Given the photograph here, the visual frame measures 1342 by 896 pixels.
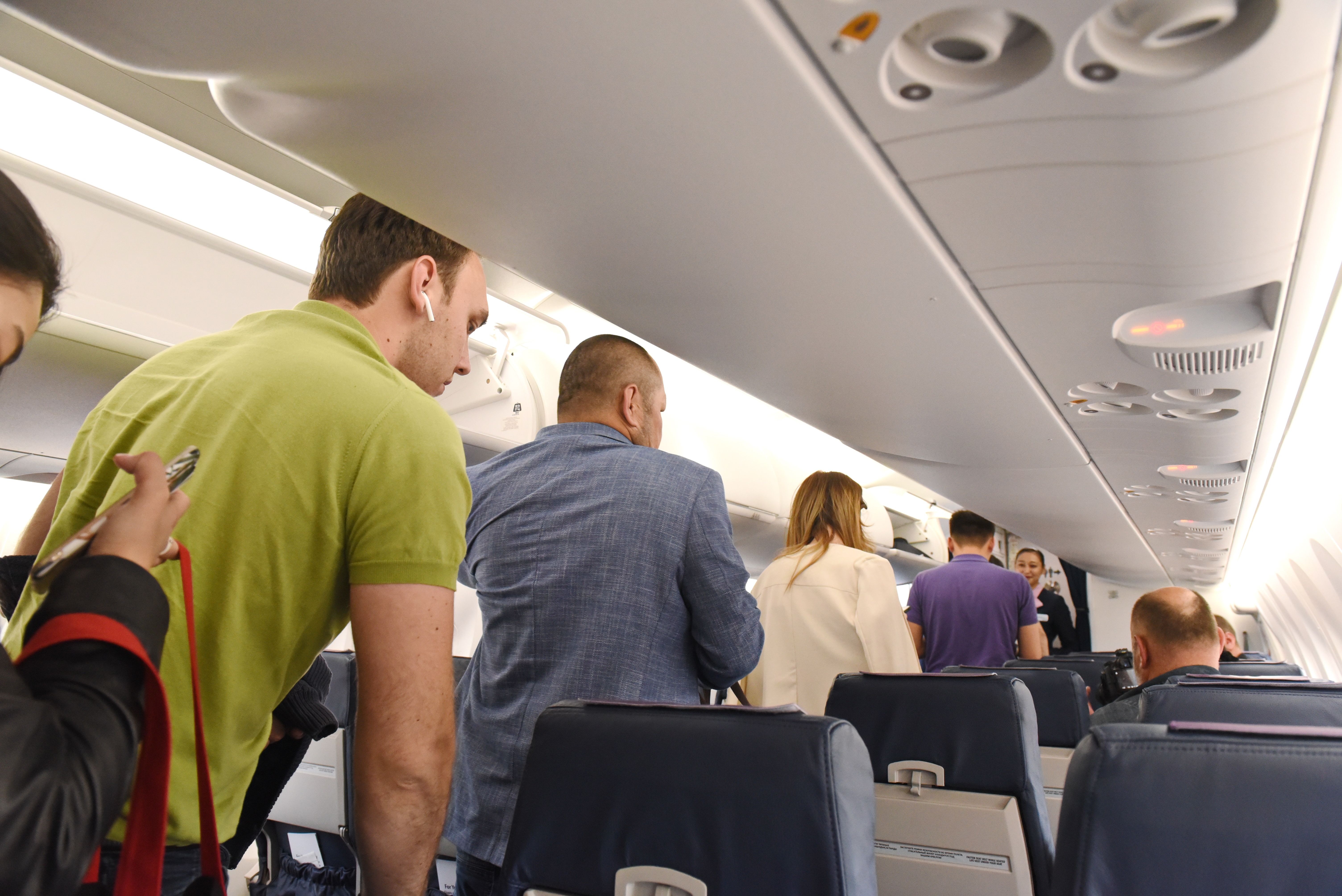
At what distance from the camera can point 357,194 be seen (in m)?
1.69

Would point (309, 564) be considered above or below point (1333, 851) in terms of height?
above

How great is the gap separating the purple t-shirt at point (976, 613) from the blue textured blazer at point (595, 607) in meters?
3.41

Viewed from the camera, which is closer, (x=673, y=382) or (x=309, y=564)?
(x=309, y=564)

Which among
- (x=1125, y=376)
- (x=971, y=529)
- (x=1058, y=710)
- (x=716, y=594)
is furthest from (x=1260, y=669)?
(x=716, y=594)

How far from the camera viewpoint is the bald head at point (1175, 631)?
4.20 metres

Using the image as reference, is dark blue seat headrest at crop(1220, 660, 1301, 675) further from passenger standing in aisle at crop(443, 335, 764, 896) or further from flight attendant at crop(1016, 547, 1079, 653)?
passenger standing in aisle at crop(443, 335, 764, 896)

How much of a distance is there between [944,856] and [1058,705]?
1711 millimetres

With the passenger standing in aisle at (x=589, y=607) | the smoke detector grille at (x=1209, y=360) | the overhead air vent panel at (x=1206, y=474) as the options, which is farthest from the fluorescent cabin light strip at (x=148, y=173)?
the overhead air vent panel at (x=1206, y=474)

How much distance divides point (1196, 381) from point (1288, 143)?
5.82 feet

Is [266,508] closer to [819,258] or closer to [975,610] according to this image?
[819,258]

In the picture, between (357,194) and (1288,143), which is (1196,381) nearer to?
(1288,143)

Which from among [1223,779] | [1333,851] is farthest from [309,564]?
[1333,851]

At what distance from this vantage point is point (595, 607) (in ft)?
6.36

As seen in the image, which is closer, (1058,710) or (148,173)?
(148,173)
